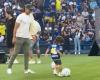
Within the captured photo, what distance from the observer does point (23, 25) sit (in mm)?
12945

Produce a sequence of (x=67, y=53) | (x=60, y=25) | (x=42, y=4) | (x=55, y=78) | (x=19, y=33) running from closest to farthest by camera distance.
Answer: (x=55, y=78)
(x=19, y=33)
(x=67, y=53)
(x=60, y=25)
(x=42, y=4)

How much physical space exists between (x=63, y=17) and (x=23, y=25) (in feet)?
58.1

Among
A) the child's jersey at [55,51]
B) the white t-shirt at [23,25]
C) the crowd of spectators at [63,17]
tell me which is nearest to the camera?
the child's jersey at [55,51]

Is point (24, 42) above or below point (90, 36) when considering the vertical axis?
above

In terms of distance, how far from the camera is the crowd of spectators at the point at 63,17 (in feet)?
94.9

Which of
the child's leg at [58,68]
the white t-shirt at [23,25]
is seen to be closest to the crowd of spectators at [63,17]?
the white t-shirt at [23,25]

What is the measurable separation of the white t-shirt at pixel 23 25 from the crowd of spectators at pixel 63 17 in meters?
15.4

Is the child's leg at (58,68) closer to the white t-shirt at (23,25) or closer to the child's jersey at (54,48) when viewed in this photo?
the child's jersey at (54,48)

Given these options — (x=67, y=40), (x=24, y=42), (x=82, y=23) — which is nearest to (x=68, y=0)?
(x=82, y=23)

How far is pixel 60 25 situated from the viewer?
29938mm

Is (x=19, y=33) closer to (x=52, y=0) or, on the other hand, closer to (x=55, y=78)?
(x=55, y=78)

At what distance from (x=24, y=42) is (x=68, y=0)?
68.6 ft

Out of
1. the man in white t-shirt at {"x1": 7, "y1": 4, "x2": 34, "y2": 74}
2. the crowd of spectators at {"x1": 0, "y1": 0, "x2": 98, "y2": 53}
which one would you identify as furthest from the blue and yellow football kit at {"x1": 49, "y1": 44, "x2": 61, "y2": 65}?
the crowd of spectators at {"x1": 0, "y1": 0, "x2": 98, "y2": 53}

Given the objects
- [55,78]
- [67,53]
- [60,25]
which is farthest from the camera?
[60,25]
